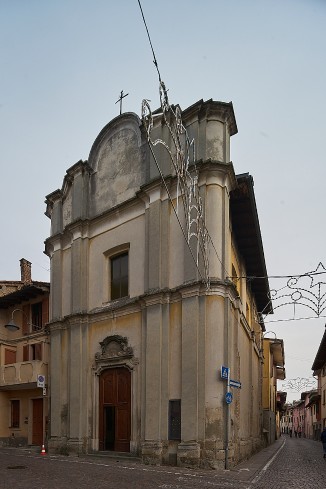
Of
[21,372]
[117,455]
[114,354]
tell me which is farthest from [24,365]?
[117,455]

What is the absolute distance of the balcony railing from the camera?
2317 centimetres

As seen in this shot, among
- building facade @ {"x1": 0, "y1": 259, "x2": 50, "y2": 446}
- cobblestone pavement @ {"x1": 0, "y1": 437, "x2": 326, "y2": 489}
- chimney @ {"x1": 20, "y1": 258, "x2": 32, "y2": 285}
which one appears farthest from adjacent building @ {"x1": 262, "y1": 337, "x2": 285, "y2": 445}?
cobblestone pavement @ {"x1": 0, "y1": 437, "x2": 326, "y2": 489}

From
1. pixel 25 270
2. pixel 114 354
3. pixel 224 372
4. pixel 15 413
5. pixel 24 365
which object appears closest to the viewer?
pixel 224 372

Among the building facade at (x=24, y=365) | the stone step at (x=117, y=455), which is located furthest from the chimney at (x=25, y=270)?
the stone step at (x=117, y=455)

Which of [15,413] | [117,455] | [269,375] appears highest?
[269,375]

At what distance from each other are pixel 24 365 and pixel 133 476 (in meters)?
12.2

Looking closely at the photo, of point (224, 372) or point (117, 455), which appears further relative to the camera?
point (117, 455)

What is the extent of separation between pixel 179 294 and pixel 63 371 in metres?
7.03

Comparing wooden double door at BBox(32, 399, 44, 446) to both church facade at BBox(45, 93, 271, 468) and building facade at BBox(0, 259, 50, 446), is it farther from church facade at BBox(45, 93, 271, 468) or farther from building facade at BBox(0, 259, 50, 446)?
church facade at BBox(45, 93, 271, 468)

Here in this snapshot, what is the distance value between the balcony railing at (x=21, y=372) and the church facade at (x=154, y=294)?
233cm

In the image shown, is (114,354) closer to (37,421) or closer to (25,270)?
(37,421)

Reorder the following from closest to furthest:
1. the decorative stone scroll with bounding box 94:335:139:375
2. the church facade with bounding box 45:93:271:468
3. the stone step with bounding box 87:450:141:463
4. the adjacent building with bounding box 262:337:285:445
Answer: the church facade with bounding box 45:93:271:468
the stone step with bounding box 87:450:141:463
the decorative stone scroll with bounding box 94:335:139:375
the adjacent building with bounding box 262:337:285:445

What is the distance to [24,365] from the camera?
78.5ft

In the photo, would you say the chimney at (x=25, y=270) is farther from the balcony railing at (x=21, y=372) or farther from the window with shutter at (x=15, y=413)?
the window with shutter at (x=15, y=413)
